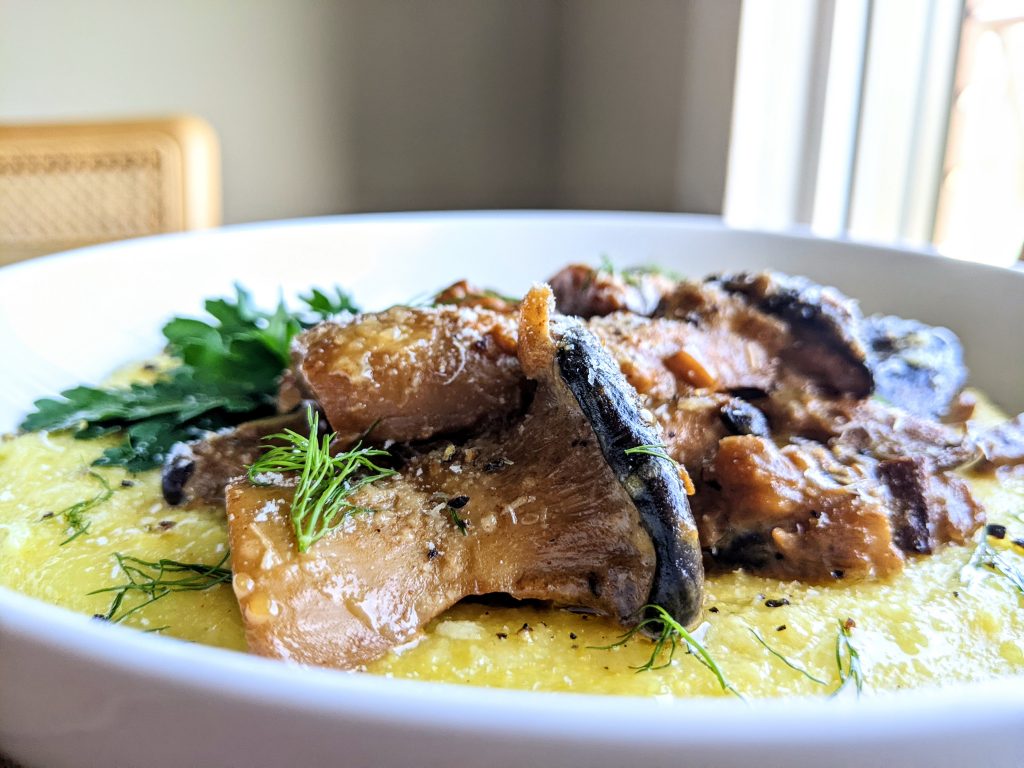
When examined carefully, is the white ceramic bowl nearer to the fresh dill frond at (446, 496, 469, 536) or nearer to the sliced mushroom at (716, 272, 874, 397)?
the fresh dill frond at (446, 496, 469, 536)

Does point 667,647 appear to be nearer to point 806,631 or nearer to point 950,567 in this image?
point 806,631

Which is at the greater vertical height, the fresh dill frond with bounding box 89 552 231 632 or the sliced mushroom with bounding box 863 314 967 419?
the sliced mushroom with bounding box 863 314 967 419

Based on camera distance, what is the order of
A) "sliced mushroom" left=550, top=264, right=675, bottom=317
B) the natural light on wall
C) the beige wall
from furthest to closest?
the beige wall < the natural light on wall < "sliced mushroom" left=550, top=264, right=675, bottom=317

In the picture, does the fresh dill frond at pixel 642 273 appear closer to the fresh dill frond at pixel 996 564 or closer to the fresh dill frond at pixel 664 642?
the fresh dill frond at pixel 996 564

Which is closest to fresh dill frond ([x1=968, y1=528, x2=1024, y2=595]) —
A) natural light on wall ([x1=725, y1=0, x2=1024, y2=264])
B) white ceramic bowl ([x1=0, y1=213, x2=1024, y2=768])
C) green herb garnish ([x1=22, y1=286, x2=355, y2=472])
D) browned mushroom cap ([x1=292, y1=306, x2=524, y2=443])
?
white ceramic bowl ([x1=0, y1=213, x2=1024, y2=768])

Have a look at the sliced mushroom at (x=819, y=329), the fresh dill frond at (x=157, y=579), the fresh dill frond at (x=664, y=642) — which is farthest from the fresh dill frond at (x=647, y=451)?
the sliced mushroom at (x=819, y=329)

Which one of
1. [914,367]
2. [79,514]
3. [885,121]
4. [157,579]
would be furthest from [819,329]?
[885,121]
